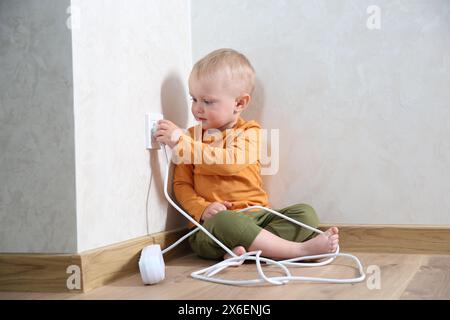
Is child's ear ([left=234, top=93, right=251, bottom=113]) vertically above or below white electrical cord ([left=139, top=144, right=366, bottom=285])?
above

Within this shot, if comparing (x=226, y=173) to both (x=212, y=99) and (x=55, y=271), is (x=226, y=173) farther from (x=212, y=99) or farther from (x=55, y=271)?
(x=55, y=271)

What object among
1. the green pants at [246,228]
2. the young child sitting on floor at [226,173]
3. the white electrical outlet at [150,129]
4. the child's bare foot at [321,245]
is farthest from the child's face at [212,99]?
the child's bare foot at [321,245]

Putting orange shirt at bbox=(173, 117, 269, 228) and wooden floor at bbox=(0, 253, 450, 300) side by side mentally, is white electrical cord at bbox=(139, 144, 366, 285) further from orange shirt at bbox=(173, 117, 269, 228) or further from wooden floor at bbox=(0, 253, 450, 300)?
orange shirt at bbox=(173, 117, 269, 228)

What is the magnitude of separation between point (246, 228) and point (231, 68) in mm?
398

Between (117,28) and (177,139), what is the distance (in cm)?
29

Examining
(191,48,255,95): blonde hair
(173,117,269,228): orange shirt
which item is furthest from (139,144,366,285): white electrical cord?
(191,48,255,95): blonde hair

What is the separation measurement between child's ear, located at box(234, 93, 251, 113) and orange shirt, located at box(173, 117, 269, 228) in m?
0.04

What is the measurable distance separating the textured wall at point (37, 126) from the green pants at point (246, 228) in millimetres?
384

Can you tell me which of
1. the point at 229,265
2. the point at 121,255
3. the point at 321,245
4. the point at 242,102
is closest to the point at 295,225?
the point at 321,245

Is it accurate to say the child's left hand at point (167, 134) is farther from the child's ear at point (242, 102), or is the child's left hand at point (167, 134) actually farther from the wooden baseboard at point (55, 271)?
the wooden baseboard at point (55, 271)

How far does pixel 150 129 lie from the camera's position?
4.42 ft

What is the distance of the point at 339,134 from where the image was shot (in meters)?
1.49

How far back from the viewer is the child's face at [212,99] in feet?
4.65

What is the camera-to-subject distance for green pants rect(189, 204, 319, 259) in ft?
4.33
